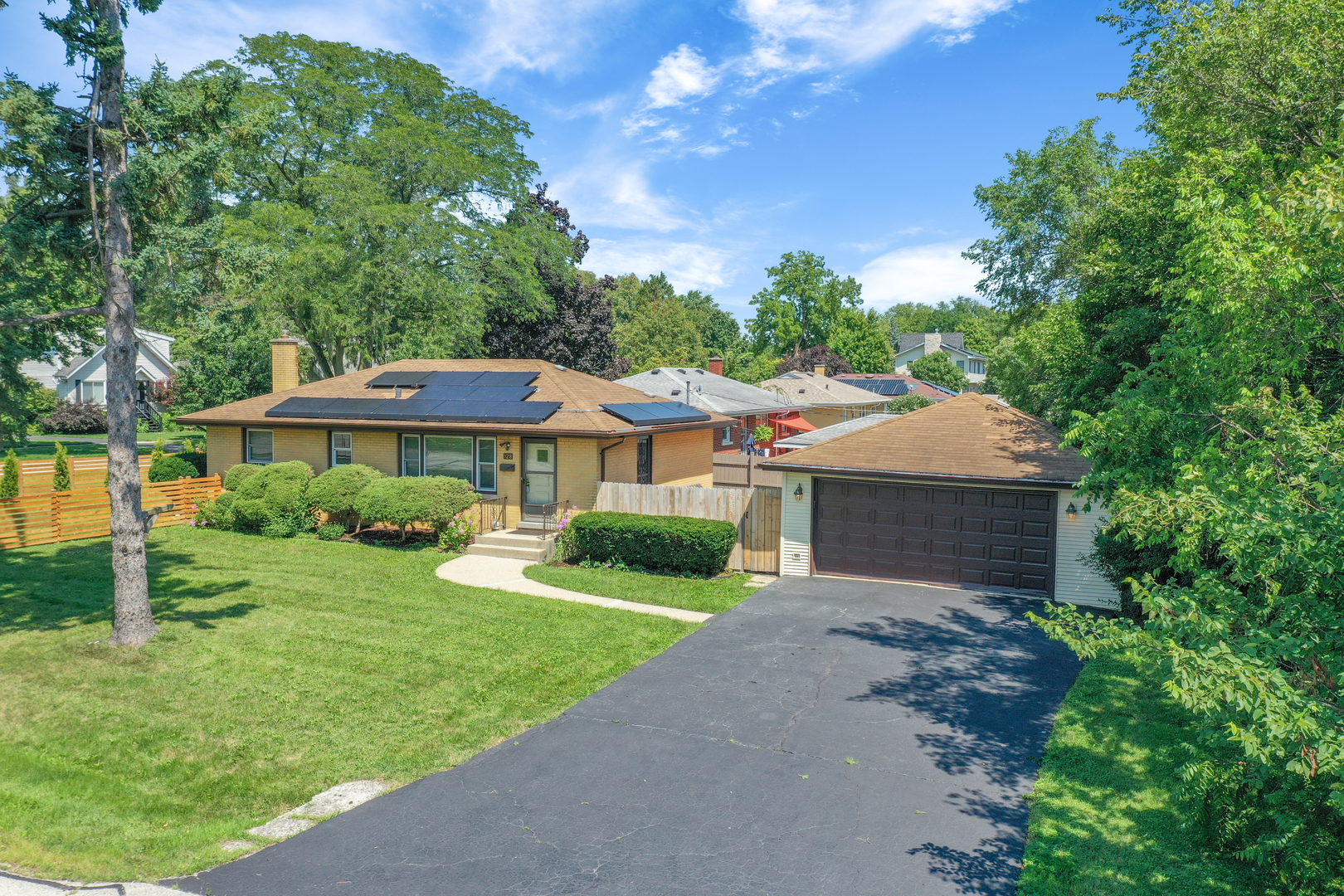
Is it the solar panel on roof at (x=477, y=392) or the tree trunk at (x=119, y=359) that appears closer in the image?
the tree trunk at (x=119, y=359)

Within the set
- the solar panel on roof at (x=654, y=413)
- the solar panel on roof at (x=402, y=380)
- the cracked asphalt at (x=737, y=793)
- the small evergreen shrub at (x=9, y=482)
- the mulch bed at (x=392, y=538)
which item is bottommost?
the cracked asphalt at (x=737, y=793)

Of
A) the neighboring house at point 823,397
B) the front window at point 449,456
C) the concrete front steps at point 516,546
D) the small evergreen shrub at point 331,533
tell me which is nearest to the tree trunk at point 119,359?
the concrete front steps at point 516,546

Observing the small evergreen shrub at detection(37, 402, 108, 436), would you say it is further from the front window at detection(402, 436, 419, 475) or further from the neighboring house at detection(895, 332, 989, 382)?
the neighboring house at detection(895, 332, 989, 382)

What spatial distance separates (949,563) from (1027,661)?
4210mm

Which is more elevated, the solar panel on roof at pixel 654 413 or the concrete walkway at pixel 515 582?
the solar panel on roof at pixel 654 413

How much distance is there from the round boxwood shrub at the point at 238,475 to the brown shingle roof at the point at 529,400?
137 centimetres

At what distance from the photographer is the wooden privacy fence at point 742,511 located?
1655 cm

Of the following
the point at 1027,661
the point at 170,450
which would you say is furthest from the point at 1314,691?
the point at 170,450

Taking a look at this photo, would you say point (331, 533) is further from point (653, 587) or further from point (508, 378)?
point (653, 587)

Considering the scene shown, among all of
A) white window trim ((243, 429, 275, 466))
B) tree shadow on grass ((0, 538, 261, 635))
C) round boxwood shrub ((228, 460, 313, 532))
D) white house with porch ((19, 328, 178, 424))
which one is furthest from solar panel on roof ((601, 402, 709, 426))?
white house with porch ((19, 328, 178, 424))

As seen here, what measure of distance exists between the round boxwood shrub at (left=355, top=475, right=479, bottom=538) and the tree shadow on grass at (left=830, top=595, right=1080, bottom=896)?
9.92 meters

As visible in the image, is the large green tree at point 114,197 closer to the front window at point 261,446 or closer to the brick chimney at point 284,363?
the front window at point 261,446

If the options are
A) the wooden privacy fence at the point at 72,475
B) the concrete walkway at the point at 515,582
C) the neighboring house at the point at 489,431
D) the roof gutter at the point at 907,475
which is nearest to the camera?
the concrete walkway at the point at 515,582

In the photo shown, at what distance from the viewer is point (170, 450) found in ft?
116
